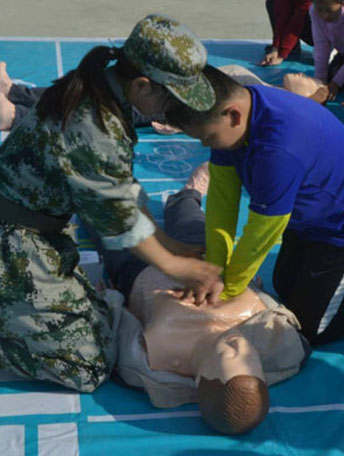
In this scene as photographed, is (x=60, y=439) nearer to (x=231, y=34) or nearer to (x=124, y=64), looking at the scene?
(x=124, y=64)

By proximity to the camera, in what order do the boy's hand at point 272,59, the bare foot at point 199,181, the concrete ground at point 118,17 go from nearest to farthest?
1. the bare foot at point 199,181
2. the boy's hand at point 272,59
3. the concrete ground at point 118,17

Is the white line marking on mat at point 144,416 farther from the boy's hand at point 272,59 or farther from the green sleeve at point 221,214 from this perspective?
the boy's hand at point 272,59

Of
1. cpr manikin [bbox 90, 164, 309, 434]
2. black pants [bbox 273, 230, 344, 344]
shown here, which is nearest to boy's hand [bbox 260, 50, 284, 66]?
black pants [bbox 273, 230, 344, 344]

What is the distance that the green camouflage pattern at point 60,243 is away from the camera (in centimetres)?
198

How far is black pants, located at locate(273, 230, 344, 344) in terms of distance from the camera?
2764 mm

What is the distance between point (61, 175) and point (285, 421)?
1.24 meters

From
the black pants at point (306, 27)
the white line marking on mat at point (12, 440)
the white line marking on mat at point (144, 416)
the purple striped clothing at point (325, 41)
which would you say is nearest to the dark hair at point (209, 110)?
the white line marking on mat at point (144, 416)

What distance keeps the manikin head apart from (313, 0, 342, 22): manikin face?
2874 millimetres

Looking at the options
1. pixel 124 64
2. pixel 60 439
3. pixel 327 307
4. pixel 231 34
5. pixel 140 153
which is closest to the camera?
pixel 124 64

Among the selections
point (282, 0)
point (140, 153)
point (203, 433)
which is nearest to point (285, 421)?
point (203, 433)

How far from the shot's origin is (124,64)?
196 cm

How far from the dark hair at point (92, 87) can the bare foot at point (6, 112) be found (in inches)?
86.2

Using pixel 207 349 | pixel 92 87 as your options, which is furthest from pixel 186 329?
pixel 92 87

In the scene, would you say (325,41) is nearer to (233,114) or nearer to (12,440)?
(233,114)
